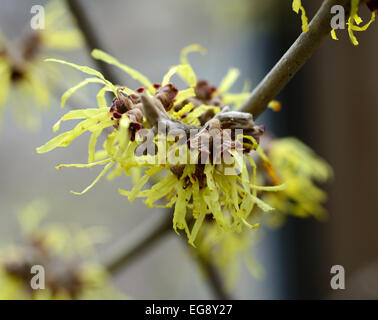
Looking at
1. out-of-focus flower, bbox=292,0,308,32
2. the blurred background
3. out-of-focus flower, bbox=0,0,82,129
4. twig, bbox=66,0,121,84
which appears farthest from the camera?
the blurred background

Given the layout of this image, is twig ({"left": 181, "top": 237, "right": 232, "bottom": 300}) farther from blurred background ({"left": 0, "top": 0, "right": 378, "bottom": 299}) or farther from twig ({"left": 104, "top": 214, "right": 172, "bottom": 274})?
blurred background ({"left": 0, "top": 0, "right": 378, "bottom": 299})

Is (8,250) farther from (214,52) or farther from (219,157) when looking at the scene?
(214,52)

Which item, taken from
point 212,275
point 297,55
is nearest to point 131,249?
point 212,275

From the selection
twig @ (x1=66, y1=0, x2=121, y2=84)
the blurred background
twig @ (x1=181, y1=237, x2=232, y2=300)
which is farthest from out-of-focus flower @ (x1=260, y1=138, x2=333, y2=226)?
the blurred background

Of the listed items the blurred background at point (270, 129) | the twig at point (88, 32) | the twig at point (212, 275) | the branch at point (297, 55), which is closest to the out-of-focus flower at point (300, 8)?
the branch at point (297, 55)

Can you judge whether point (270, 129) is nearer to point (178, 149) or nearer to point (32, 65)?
point (32, 65)
